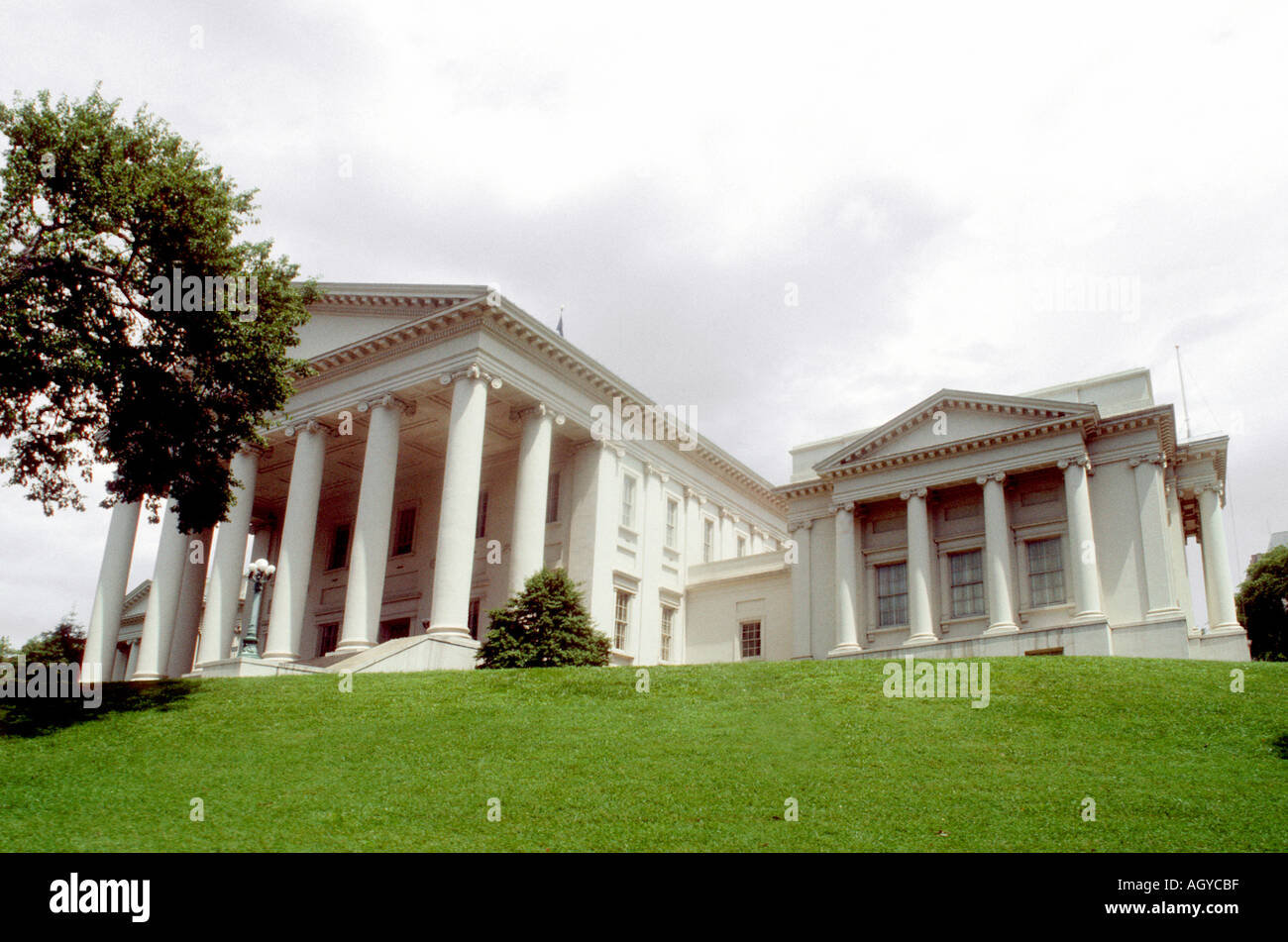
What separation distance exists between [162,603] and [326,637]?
774cm

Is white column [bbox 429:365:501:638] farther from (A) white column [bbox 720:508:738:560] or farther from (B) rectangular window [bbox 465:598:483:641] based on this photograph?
(A) white column [bbox 720:508:738:560]

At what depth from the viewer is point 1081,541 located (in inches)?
1276

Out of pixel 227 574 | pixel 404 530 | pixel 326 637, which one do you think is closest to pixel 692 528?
pixel 404 530

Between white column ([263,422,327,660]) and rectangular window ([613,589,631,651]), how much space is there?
11.8 meters

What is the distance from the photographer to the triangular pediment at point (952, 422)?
1331 inches

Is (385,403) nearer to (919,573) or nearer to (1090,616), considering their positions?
(919,573)

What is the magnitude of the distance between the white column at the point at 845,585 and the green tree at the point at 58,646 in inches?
1887

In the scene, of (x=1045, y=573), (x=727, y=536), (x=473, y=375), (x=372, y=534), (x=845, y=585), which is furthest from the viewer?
(x=727, y=536)

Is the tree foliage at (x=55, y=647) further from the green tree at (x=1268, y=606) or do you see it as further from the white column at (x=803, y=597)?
the green tree at (x=1268, y=606)

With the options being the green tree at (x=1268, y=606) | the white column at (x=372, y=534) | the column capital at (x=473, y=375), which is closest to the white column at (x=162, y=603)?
the white column at (x=372, y=534)

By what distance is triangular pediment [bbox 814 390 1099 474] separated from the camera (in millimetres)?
33812

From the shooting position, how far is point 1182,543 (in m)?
36.3
